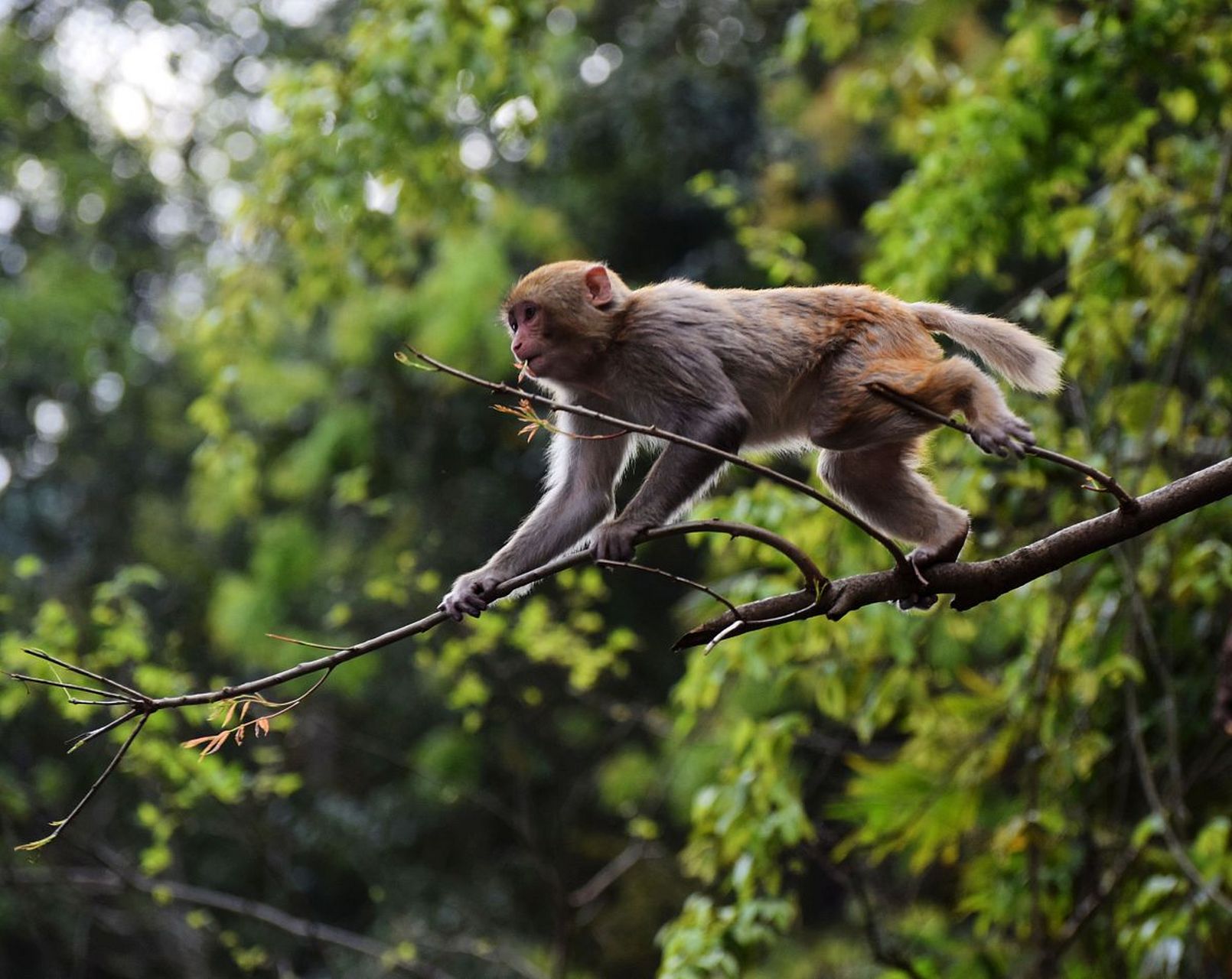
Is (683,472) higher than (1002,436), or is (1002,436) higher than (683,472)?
(1002,436)

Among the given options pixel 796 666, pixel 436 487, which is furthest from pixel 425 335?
pixel 796 666

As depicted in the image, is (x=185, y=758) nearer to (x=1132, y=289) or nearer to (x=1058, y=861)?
(x=1058, y=861)

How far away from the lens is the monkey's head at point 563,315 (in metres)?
3.17

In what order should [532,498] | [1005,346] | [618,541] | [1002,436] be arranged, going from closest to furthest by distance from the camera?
[1002,436]
[618,541]
[1005,346]
[532,498]

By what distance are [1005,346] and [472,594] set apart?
50.4 inches

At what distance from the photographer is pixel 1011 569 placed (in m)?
2.39

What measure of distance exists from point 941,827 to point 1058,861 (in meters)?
0.38

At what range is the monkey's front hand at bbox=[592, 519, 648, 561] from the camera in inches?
110

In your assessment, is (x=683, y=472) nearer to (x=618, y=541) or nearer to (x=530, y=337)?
(x=618, y=541)

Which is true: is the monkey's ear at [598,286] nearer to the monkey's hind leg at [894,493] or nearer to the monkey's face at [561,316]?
the monkey's face at [561,316]

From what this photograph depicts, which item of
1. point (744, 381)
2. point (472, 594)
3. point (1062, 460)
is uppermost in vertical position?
point (1062, 460)

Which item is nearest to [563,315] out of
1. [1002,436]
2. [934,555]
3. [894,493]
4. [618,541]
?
[618,541]

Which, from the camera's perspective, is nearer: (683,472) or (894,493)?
(683,472)

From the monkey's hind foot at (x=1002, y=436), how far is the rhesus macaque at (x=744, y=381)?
87 mm
